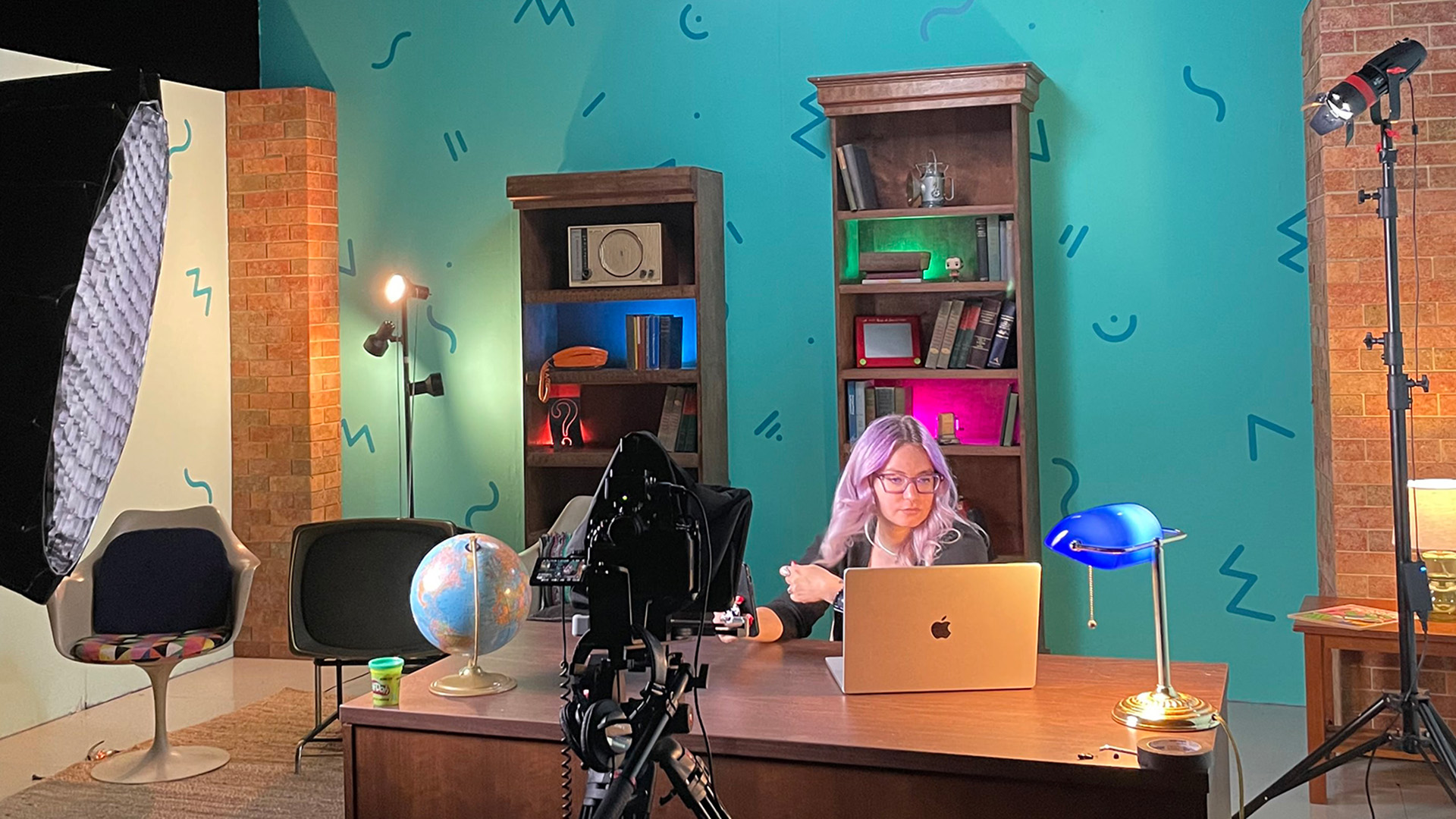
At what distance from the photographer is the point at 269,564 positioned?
567cm

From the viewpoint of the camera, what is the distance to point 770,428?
523 centimetres

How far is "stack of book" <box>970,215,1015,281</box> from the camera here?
15.2 feet

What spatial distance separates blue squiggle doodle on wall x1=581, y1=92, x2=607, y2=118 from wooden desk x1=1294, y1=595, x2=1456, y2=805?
10.9 ft

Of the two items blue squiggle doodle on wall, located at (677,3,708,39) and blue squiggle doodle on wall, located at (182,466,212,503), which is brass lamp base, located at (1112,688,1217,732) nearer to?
blue squiggle doodle on wall, located at (677,3,708,39)

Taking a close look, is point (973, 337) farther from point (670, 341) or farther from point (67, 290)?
point (67, 290)

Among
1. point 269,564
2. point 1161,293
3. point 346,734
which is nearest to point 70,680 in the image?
point 269,564

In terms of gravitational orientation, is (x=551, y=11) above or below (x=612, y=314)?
above

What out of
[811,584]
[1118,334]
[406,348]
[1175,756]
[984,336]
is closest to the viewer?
[1175,756]

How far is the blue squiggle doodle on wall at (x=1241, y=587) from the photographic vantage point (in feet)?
15.4

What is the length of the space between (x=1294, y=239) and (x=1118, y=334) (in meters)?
0.68

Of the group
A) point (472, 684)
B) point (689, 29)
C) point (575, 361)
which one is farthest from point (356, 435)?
point (472, 684)

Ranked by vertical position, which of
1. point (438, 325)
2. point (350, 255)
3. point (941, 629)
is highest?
point (350, 255)

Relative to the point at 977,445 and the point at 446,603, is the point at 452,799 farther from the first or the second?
the point at 977,445

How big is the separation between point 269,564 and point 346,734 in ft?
10.9
